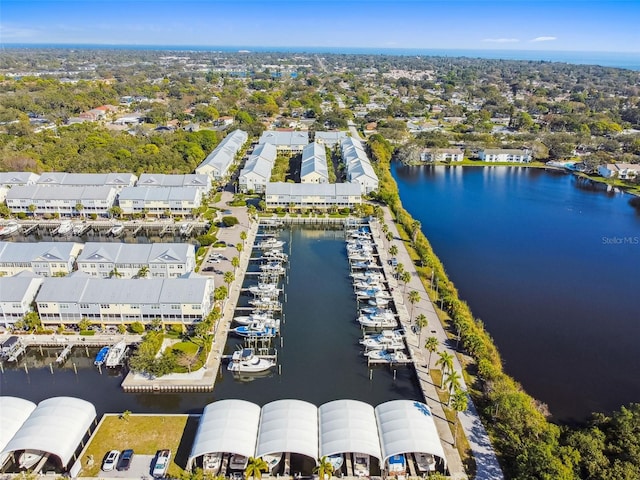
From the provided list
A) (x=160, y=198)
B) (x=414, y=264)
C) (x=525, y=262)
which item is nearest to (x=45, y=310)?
(x=160, y=198)

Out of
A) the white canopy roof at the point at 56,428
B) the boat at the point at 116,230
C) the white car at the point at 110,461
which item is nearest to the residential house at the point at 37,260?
the boat at the point at 116,230

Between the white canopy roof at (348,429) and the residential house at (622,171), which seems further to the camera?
the residential house at (622,171)

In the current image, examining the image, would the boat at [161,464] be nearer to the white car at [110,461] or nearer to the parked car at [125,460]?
the parked car at [125,460]

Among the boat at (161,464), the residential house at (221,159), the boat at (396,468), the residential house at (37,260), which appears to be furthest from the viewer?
the residential house at (221,159)

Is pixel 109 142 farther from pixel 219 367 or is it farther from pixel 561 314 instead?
pixel 561 314

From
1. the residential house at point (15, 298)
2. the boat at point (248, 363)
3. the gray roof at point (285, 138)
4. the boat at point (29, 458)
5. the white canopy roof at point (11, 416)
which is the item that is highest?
the gray roof at point (285, 138)

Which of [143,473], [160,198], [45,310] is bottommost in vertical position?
[143,473]
